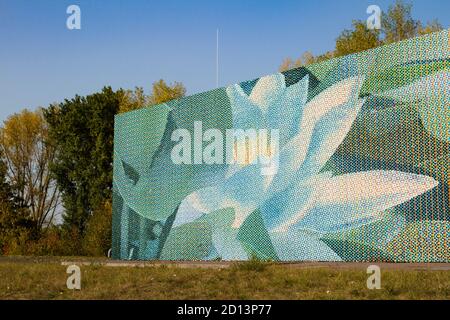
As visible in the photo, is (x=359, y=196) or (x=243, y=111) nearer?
(x=359, y=196)

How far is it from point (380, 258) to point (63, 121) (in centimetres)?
3025

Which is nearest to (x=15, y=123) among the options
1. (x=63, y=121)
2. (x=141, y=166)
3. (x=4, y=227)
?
(x=63, y=121)

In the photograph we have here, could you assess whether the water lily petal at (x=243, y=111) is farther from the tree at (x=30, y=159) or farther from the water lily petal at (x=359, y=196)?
the tree at (x=30, y=159)

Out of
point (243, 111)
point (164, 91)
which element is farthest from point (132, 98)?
point (243, 111)

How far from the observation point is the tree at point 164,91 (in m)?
42.3

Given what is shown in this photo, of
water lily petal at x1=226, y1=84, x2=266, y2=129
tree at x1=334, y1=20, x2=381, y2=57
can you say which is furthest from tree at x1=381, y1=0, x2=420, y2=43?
water lily petal at x1=226, y1=84, x2=266, y2=129

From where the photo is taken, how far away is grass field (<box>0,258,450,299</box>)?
1006 centimetres

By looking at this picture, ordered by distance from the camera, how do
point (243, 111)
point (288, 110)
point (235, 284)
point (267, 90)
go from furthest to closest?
point (243, 111)
point (267, 90)
point (288, 110)
point (235, 284)

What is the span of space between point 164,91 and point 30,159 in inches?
437

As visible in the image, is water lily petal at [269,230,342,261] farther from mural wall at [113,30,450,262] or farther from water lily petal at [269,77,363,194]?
water lily petal at [269,77,363,194]

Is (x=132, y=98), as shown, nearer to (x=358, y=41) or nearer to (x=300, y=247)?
(x=358, y=41)

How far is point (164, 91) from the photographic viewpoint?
42562mm

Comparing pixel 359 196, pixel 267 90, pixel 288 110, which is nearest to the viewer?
pixel 359 196

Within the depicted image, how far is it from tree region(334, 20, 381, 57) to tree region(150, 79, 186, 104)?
415 inches
